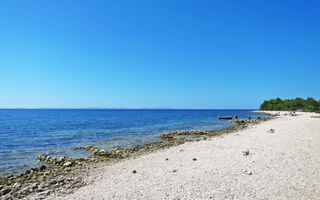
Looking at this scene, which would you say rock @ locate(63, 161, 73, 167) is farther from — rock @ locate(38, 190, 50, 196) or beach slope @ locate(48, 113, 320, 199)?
rock @ locate(38, 190, 50, 196)

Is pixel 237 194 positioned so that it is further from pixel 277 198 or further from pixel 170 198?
pixel 170 198

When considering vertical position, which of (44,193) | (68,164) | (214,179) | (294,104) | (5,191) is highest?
(294,104)

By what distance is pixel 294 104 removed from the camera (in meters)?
122

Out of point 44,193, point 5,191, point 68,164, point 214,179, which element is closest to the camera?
point 44,193

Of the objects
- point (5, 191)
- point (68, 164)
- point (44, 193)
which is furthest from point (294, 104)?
point (5, 191)

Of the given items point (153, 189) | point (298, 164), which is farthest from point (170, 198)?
point (298, 164)

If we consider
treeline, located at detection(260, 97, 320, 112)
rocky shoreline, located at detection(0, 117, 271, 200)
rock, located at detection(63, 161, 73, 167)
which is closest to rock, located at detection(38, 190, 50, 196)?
rocky shoreline, located at detection(0, 117, 271, 200)

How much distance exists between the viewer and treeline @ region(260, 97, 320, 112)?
98.7 metres

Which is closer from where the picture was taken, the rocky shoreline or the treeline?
the rocky shoreline

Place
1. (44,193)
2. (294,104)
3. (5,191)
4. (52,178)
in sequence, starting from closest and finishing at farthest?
(44,193)
(5,191)
(52,178)
(294,104)

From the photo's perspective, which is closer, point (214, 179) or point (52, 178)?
point (214, 179)

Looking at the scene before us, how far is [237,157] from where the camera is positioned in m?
11.6

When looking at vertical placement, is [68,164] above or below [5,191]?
below

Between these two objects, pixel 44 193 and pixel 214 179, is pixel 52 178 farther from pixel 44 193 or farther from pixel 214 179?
pixel 214 179
